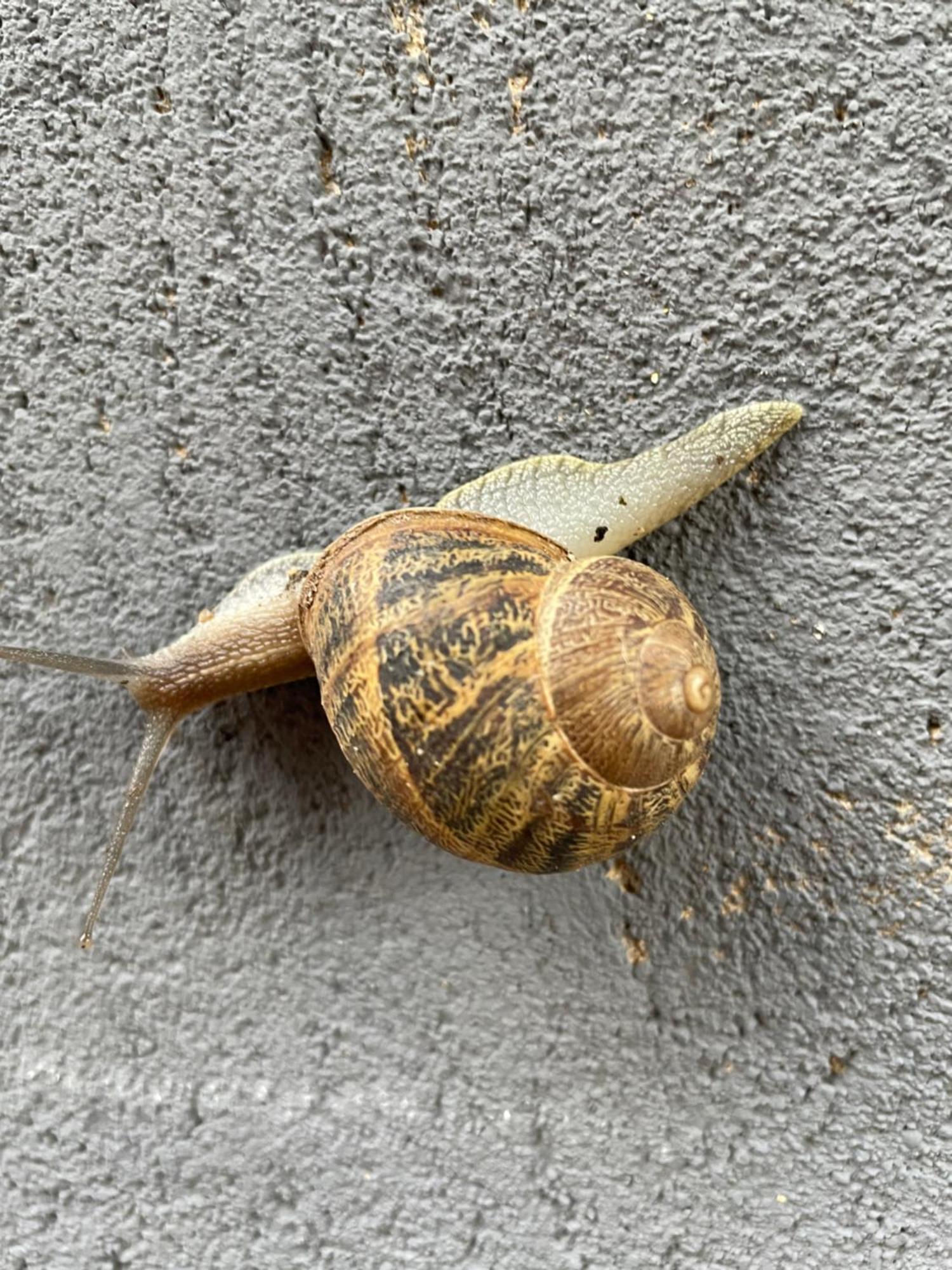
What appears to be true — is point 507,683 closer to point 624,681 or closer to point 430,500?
point 624,681

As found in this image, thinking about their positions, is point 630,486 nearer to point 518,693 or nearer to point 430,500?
point 430,500

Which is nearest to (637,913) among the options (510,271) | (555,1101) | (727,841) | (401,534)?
(727,841)

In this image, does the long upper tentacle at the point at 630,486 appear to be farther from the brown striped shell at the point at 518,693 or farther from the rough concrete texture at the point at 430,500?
the brown striped shell at the point at 518,693

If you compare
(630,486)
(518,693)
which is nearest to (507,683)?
(518,693)

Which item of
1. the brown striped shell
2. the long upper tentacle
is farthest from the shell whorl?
the long upper tentacle

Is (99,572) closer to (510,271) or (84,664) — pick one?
(84,664)

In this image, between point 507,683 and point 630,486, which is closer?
point 507,683
